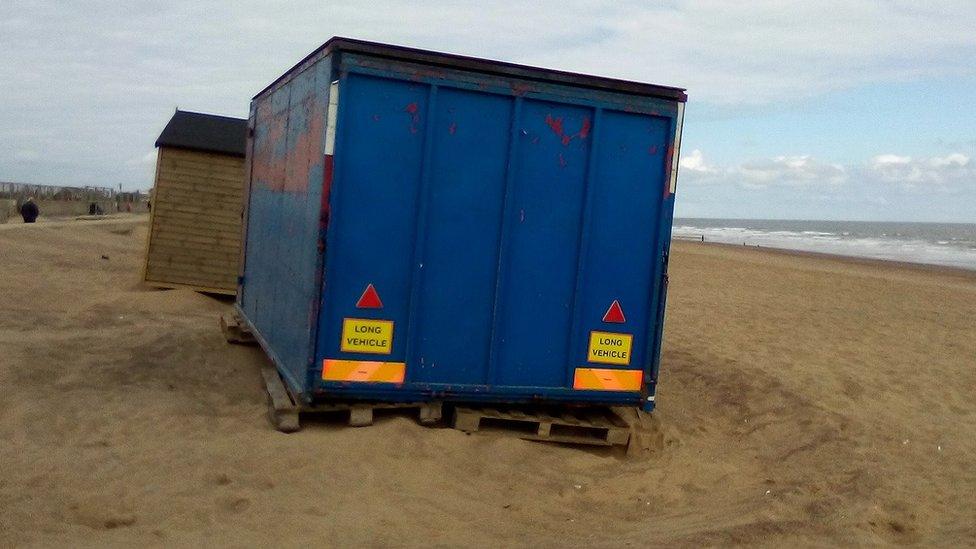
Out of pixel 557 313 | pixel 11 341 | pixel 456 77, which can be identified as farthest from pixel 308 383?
pixel 11 341

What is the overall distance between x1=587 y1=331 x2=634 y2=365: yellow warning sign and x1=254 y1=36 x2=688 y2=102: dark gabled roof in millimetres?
1774

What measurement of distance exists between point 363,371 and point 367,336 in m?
0.25

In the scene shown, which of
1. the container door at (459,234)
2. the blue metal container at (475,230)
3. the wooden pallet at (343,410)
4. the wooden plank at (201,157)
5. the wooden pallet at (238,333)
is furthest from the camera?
the wooden plank at (201,157)

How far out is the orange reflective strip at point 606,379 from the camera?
678 centimetres

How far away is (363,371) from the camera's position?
20.8ft

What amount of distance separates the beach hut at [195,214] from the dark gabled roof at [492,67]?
7.80m

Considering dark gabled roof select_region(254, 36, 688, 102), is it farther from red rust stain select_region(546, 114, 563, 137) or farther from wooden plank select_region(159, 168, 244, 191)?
wooden plank select_region(159, 168, 244, 191)

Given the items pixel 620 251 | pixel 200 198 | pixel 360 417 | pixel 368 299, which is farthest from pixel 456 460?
pixel 200 198

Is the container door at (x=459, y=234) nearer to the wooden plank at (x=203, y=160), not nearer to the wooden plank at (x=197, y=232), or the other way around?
the wooden plank at (x=197, y=232)

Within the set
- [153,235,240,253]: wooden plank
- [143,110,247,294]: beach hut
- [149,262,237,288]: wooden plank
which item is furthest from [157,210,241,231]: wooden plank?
[149,262,237,288]: wooden plank

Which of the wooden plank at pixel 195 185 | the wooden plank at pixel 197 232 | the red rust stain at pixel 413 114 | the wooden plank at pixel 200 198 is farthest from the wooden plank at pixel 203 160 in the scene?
the red rust stain at pixel 413 114

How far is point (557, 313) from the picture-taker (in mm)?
6668

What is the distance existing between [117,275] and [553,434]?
12577 millimetres

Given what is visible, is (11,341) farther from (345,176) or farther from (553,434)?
(553,434)
